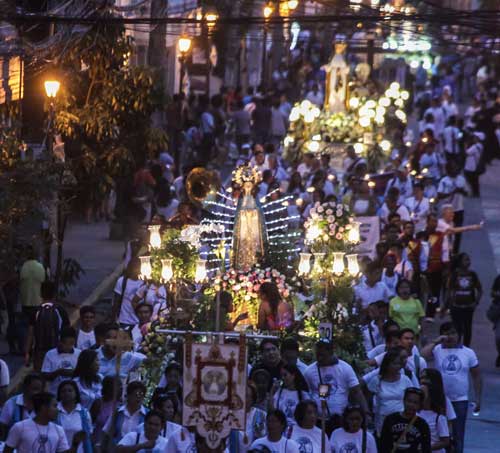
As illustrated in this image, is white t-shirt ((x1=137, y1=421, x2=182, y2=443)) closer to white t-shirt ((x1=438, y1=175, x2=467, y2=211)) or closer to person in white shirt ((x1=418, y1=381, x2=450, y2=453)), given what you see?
person in white shirt ((x1=418, y1=381, x2=450, y2=453))

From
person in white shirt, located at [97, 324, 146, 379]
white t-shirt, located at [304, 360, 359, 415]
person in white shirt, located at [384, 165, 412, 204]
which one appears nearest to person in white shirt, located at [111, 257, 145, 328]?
person in white shirt, located at [97, 324, 146, 379]

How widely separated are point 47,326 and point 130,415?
4672 millimetres

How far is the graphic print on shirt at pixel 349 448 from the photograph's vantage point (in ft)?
46.0

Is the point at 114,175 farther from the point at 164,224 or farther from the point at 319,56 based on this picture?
the point at 319,56

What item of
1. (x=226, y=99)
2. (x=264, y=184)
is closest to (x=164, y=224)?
(x=264, y=184)

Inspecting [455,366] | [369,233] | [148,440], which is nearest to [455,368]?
[455,366]

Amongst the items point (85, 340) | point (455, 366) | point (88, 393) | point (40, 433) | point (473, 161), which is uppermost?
point (473, 161)

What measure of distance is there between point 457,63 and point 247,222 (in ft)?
179

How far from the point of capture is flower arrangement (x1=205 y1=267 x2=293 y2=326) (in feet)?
64.3

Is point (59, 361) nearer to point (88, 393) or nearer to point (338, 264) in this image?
point (88, 393)

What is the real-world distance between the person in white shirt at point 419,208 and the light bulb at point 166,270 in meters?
7.73

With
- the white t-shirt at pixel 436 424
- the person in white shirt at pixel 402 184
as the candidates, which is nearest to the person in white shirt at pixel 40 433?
the white t-shirt at pixel 436 424

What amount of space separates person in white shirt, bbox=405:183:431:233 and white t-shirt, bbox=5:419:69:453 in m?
14.3

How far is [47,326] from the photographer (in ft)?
61.4
